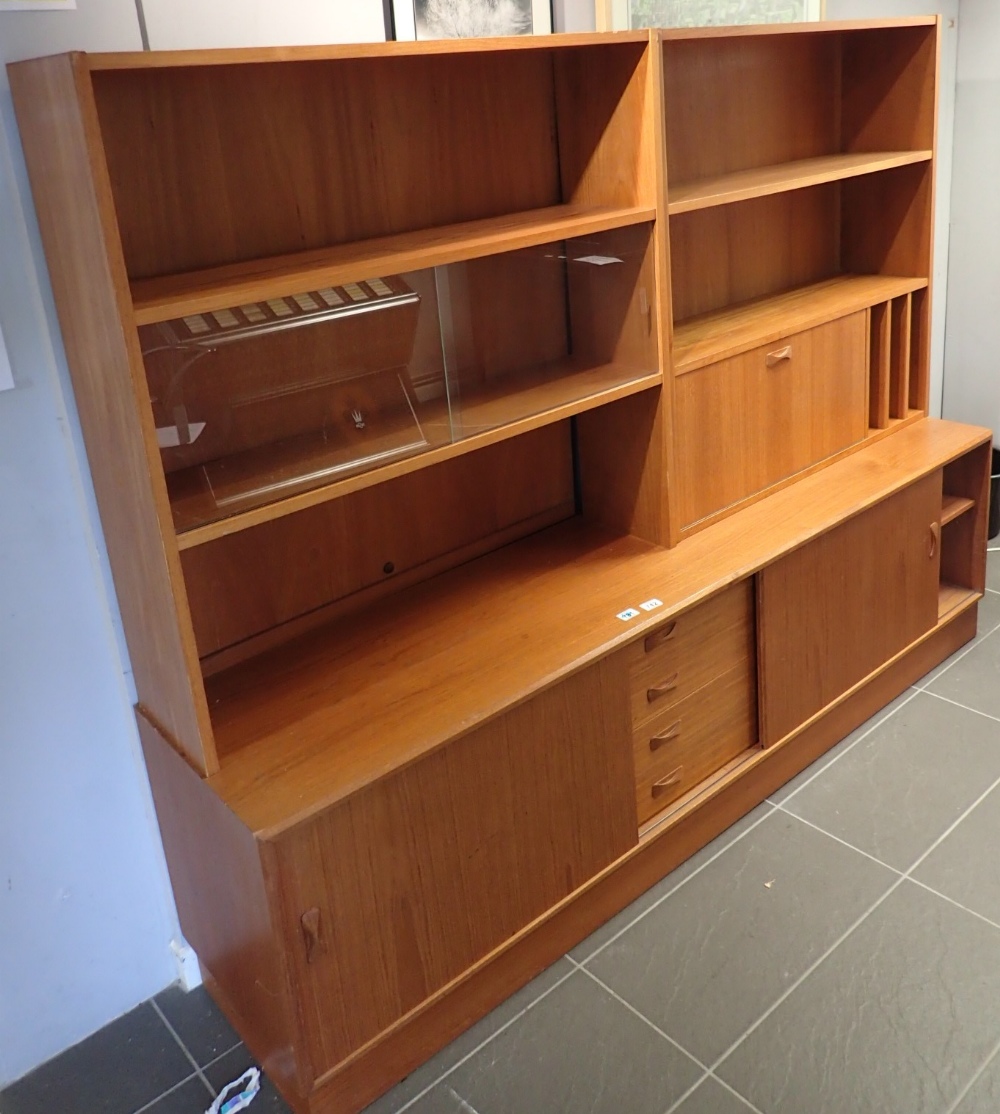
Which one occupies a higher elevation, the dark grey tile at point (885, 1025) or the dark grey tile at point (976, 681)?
the dark grey tile at point (976, 681)

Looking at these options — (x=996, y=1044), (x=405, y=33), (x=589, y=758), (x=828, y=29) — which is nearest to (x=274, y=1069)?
(x=589, y=758)

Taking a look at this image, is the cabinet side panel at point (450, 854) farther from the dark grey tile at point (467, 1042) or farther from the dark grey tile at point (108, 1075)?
the dark grey tile at point (108, 1075)

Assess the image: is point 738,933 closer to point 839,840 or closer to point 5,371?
point 839,840

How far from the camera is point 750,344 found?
2.53m

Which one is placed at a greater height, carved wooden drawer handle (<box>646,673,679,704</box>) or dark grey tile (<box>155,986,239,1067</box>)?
carved wooden drawer handle (<box>646,673,679,704</box>)

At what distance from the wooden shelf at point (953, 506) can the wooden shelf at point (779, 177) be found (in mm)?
943

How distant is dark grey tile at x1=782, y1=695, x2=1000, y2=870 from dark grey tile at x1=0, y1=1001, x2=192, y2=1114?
1.50 metres

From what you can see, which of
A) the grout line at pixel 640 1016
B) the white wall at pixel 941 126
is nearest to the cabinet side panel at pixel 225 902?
the grout line at pixel 640 1016

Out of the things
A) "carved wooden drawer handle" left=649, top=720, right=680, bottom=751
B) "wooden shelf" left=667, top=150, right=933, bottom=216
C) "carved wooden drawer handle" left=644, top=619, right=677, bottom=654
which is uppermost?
"wooden shelf" left=667, top=150, right=933, bottom=216

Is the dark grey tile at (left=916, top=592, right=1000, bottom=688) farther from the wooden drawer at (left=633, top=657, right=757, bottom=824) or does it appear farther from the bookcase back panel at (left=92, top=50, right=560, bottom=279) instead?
the bookcase back panel at (left=92, top=50, right=560, bottom=279)

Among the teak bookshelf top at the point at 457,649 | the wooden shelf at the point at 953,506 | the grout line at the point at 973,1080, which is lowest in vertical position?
the grout line at the point at 973,1080

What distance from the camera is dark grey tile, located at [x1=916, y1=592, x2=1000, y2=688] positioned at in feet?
10.1

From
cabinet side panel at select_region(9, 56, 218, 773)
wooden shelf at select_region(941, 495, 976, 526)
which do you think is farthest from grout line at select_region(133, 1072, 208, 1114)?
wooden shelf at select_region(941, 495, 976, 526)

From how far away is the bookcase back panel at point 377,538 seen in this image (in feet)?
6.82
